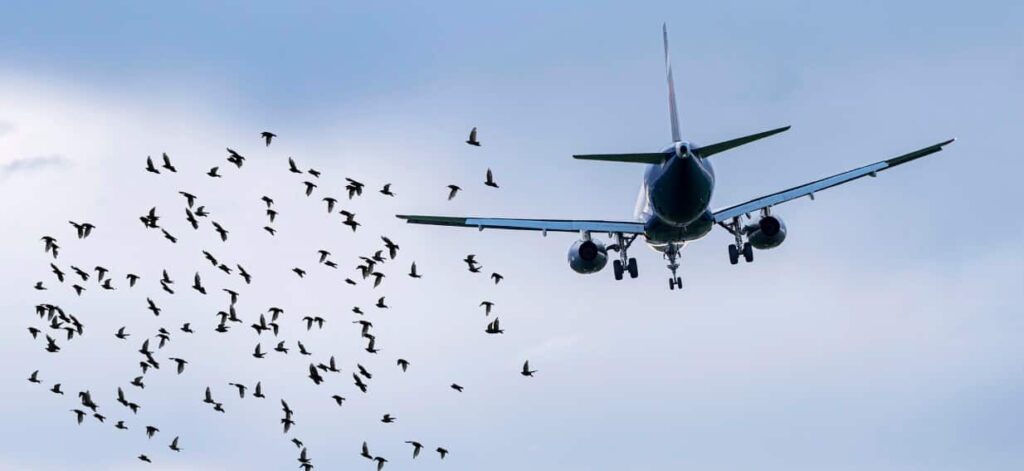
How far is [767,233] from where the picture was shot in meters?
74.1

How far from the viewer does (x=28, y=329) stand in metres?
52.2

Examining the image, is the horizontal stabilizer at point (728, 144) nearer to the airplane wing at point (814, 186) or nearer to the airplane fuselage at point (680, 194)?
the airplane fuselage at point (680, 194)

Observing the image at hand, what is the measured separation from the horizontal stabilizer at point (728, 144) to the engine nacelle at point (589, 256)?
12.8m

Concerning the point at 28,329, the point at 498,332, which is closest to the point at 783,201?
the point at 498,332

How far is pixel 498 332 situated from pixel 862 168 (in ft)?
125

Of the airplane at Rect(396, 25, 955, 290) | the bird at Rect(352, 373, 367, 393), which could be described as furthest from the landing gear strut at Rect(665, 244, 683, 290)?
the bird at Rect(352, 373, 367, 393)

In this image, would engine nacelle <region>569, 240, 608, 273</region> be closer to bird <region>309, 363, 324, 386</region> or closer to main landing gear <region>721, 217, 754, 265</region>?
main landing gear <region>721, 217, 754, 265</region>

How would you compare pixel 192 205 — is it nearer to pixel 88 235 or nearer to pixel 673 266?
pixel 88 235

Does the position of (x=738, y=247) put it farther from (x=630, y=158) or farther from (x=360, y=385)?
(x=360, y=385)

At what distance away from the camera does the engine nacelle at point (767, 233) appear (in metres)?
74.2

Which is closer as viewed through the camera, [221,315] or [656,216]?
[221,315]

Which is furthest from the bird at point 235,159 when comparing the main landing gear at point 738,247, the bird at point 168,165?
the main landing gear at point 738,247

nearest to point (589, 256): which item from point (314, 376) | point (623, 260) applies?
point (623, 260)

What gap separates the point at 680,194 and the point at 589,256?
11953 millimetres
